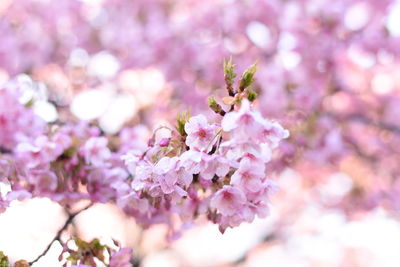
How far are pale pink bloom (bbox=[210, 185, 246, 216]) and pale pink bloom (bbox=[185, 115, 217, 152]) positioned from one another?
0.48ft

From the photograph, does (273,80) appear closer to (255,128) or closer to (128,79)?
(128,79)

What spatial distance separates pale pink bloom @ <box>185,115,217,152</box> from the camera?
1495mm

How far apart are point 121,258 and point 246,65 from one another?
2761 mm

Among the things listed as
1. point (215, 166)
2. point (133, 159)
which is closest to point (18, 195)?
point (133, 159)

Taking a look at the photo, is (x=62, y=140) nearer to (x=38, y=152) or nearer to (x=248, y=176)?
(x=38, y=152)

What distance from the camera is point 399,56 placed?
4.56 metres

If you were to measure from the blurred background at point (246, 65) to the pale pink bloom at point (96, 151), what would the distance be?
36.5 inches

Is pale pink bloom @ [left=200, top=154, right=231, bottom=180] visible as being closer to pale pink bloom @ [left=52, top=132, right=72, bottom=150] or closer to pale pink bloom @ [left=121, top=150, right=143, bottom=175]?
pale pink bloom @ [left=121, top=150, right=143, bottom=175]

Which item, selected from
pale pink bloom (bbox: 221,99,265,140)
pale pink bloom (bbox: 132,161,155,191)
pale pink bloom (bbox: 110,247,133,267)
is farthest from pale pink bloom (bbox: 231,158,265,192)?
pale pink bloom (bbox: 110,247,133,267)

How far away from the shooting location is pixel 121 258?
71.6 inches

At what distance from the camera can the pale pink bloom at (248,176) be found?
1479 millimetres

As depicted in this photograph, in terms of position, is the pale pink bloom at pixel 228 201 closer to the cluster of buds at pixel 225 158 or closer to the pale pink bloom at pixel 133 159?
the cluster of buds at pixel 225 158

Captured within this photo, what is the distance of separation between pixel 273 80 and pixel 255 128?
2.75 metres

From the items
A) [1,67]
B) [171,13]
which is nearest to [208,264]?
[171,13]
